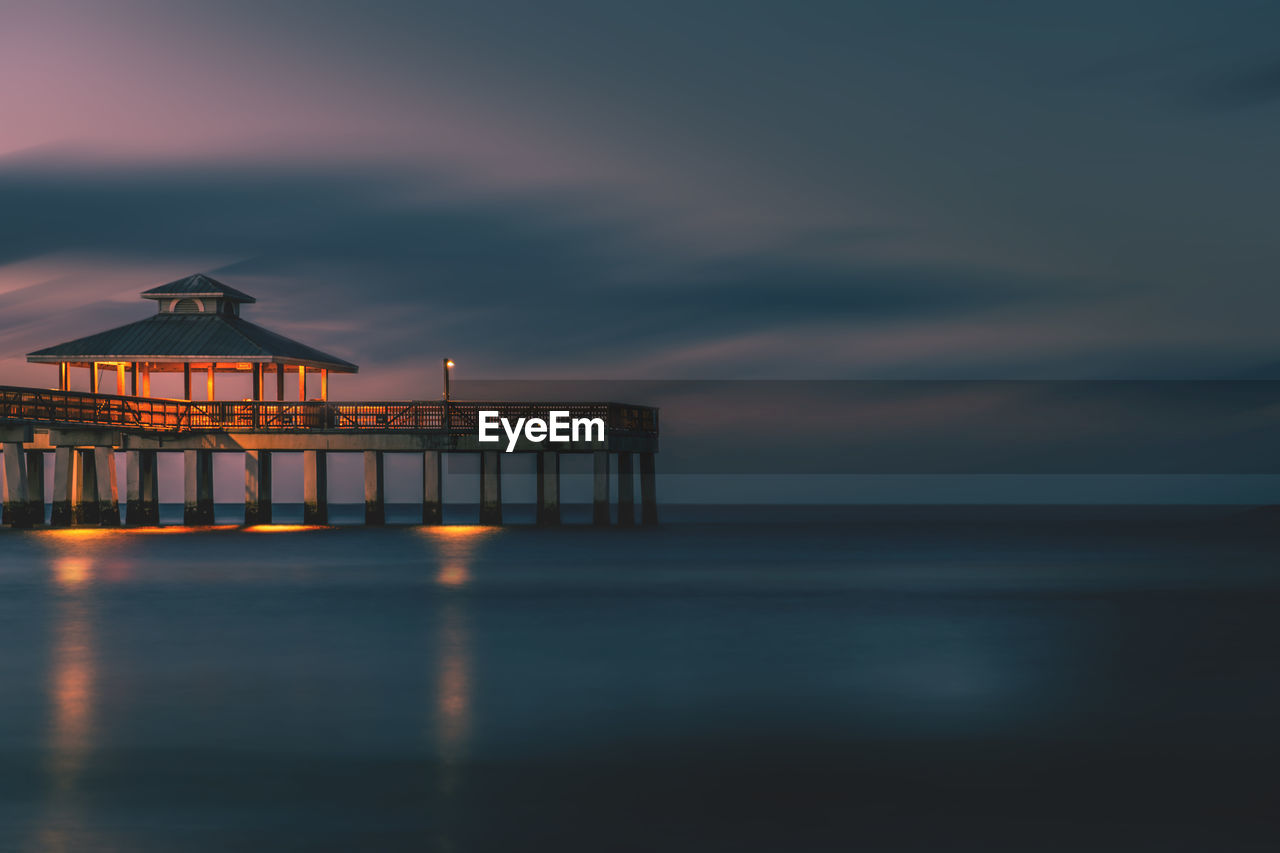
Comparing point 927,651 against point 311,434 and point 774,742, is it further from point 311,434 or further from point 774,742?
point 311,434

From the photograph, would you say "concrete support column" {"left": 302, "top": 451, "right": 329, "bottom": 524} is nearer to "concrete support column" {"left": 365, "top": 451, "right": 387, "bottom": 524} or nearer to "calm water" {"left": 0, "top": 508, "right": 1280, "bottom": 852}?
"concrete support column" {"left": 365, "top": 451, "right": 387, "bottom": 524}

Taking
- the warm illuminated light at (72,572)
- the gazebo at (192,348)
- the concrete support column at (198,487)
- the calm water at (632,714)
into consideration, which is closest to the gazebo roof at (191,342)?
the gazebo at (192,348)

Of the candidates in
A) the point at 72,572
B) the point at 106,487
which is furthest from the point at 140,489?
the point at 72,572

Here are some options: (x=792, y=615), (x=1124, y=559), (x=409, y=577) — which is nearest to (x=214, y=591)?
(x=409, y=577)

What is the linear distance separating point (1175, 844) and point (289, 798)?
678 cm

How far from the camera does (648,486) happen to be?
62000mm

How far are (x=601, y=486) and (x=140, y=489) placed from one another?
1872cm

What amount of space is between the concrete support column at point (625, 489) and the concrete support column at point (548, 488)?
3.05m

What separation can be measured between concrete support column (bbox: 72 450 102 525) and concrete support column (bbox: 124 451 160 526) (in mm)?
1743

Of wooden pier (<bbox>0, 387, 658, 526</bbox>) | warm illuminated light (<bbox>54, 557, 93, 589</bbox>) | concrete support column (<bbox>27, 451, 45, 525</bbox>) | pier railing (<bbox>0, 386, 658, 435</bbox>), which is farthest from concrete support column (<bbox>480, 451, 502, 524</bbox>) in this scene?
warm illuminated light (<bbox>54, 557, 93, 589</bbox>)

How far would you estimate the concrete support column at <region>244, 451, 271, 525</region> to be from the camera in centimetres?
5753

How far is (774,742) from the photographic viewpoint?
1415 centimetres

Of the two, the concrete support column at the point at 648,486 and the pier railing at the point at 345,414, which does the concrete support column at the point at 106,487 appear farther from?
the concrete support column at the point at 648,486

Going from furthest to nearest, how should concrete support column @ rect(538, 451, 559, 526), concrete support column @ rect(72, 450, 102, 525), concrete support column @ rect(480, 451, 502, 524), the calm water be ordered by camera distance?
concrete support column @ rect(480, 451, 502, 524), concrete support column @ rect(538, 451, 559, 526), concrete support column @ rect(72, 450, 102, 525), the calm water
